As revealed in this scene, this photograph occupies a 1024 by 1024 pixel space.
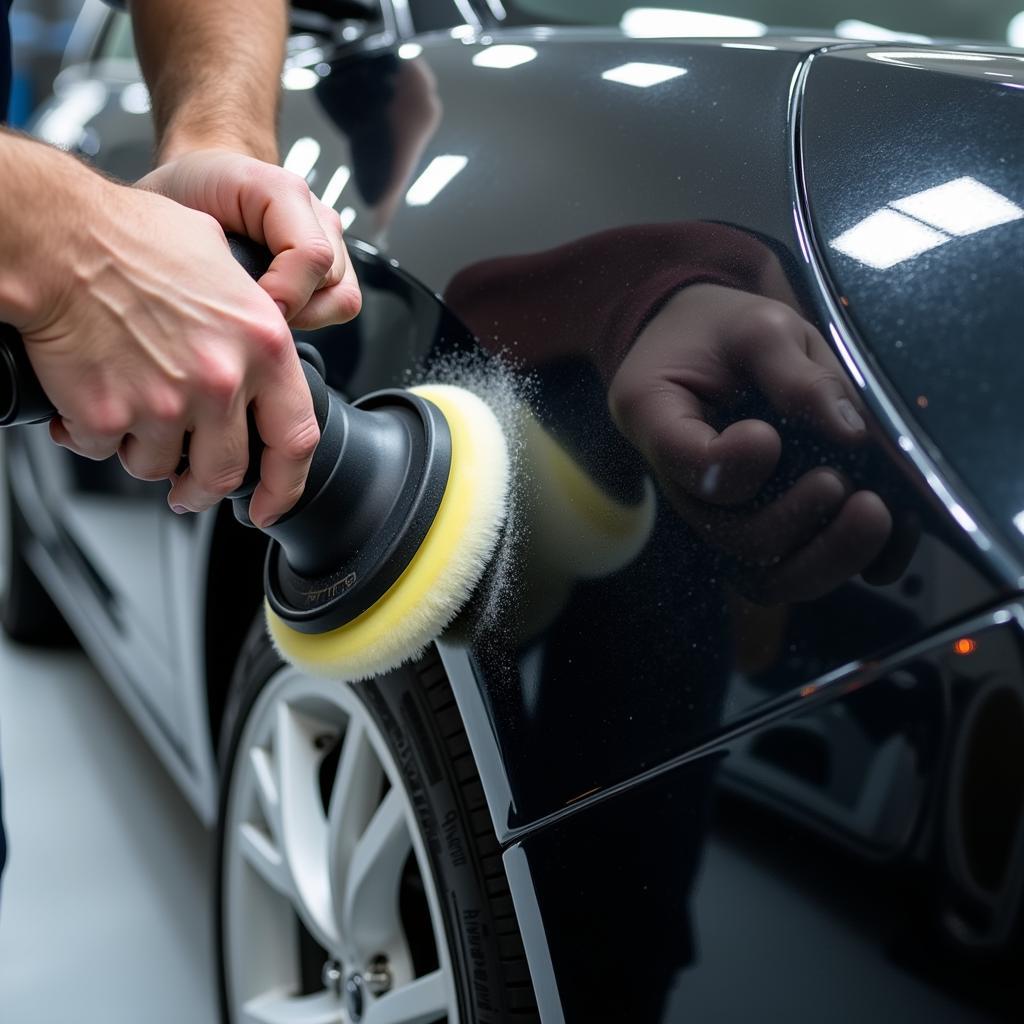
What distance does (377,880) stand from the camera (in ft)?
3.18

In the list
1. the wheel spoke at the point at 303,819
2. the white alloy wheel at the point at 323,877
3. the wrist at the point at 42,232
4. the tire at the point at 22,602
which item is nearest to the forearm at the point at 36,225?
the wrist at the point at 42,232

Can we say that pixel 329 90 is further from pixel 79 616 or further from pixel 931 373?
pixel 79 616

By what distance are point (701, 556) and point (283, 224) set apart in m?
0.38

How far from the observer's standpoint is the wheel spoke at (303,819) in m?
1.07

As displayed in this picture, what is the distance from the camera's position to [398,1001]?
94 cm

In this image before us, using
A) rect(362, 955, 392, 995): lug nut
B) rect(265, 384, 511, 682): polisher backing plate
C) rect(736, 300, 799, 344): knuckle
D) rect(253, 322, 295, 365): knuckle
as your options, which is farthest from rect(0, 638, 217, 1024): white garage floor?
rect(736, 300, 799, 344): knuckle

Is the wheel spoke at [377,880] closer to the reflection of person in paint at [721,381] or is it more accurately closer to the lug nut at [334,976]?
the lug nut at [334,976]

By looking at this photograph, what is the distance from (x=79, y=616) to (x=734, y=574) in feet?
5.24

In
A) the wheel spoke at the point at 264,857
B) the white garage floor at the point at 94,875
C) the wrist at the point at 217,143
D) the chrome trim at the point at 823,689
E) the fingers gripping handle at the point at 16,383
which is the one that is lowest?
the white garage floor at the point at 94,875

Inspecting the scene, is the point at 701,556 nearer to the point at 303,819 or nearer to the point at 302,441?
the point at 302,441

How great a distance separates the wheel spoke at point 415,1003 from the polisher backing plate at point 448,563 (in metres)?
0.26

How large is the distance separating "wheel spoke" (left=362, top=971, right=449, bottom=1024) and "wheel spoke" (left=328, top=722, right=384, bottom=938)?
0.10 m

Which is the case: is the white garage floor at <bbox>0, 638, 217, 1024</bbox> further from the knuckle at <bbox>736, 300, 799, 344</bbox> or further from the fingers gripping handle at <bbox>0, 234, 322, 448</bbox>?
the knuckle at <bbox>736, 300, 799, 344</bbox>

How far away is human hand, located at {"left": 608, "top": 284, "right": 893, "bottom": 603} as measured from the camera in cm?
61
